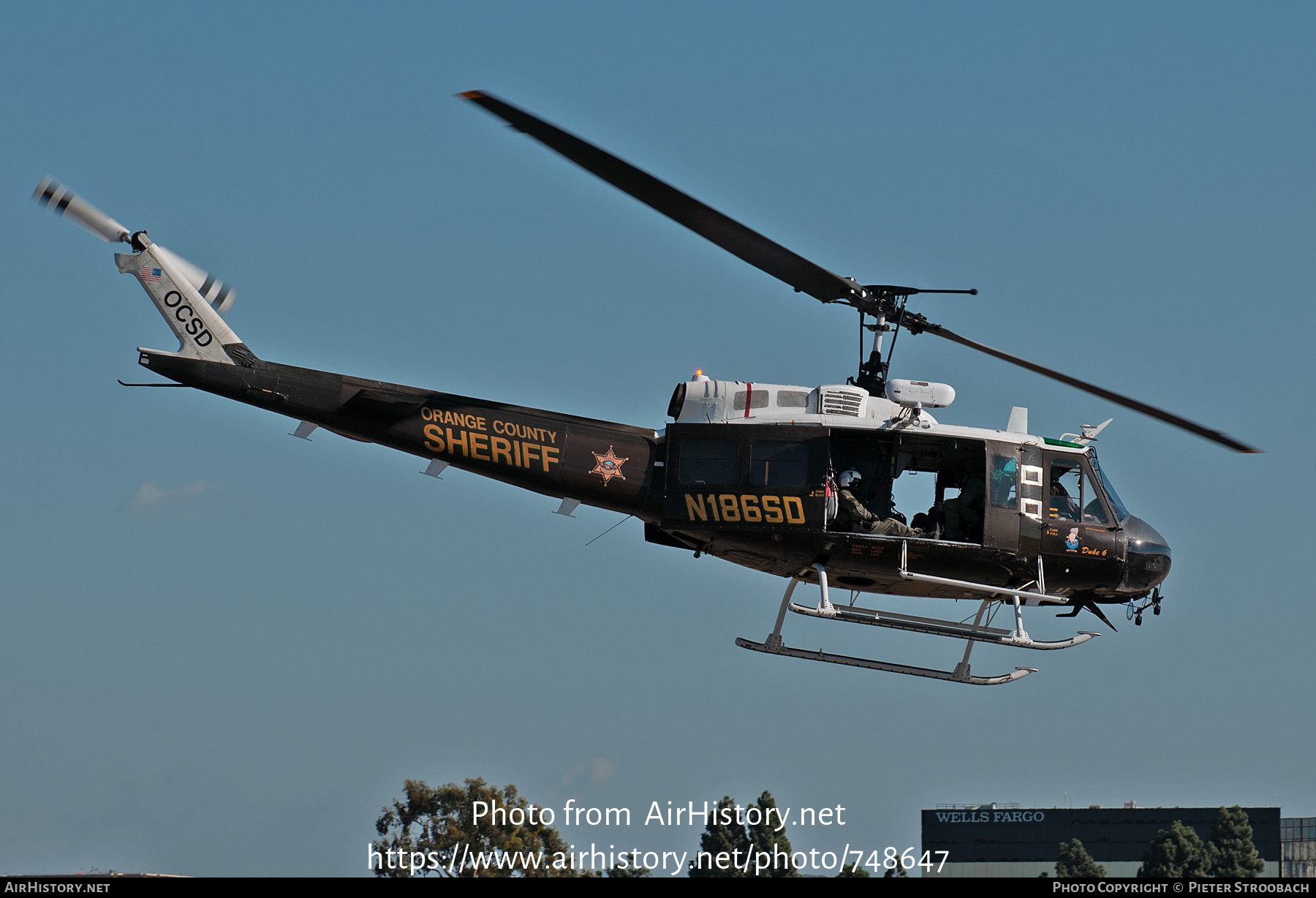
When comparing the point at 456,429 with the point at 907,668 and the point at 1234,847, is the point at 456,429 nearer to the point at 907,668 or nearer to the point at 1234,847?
the point at 907,668

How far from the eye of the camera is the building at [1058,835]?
9169 centimetres

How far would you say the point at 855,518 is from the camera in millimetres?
22469

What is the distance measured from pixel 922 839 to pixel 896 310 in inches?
3120

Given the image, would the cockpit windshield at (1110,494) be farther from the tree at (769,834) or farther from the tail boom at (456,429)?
the tree at (769,834)

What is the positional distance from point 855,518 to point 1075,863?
7419cm

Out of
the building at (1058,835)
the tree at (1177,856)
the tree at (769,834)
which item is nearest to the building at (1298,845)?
the building at (1058,835)

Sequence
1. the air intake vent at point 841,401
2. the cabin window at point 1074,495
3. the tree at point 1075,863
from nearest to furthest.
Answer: the air intake vent at point 841,401 < the cabin window at point 1074,495 < the tree at point 1075,863

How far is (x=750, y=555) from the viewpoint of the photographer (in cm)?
2309

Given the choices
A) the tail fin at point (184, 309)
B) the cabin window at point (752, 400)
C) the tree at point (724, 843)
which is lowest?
the tree at point (724, 843)

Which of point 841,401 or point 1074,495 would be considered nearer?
point 841,401

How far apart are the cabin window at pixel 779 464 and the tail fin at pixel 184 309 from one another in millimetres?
7831

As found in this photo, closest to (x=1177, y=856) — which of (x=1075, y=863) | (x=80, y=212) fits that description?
(x=1075, y=863)

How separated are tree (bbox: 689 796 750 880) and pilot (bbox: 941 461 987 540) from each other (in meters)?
59.2

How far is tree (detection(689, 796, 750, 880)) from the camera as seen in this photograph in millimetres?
79938
